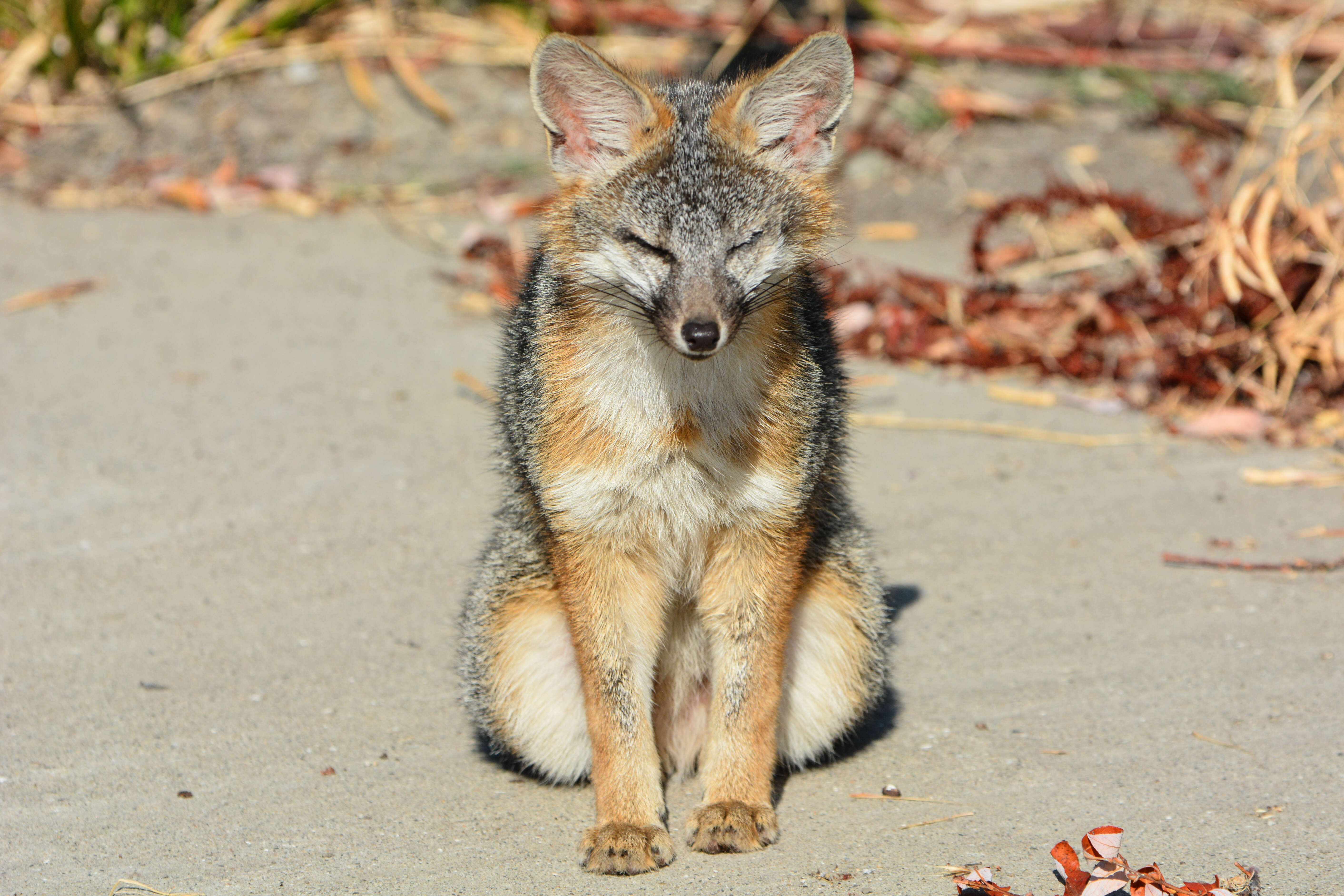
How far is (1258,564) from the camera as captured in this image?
4.77 meters

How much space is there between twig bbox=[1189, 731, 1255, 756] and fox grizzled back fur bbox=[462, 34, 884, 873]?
1.26 metres

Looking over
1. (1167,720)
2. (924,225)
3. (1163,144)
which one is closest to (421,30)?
(924,225)

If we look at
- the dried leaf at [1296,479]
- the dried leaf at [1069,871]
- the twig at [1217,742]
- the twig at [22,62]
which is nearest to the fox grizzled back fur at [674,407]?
the dried leaf at [1069,871]

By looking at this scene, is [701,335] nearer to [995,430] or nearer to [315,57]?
[995,430]

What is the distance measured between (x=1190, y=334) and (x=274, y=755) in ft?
16.3

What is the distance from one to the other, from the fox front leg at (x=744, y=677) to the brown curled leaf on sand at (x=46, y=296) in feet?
16.1

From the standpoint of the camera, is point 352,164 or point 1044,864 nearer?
point 1044,864

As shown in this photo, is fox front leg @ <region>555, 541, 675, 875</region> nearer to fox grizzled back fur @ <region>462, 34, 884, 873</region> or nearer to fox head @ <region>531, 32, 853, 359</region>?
fox grizzled back fur @ <region>462, 34, 884, 873</region>

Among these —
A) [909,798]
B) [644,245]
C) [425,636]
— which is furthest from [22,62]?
[909,798]

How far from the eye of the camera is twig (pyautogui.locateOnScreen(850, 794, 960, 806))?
3496 millimetres

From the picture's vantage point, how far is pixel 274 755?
12.3ft

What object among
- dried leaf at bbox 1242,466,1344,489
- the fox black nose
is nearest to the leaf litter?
the fox black nose

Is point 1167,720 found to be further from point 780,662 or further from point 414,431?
point 414,431

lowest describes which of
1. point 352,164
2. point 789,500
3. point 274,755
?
point 352,164
